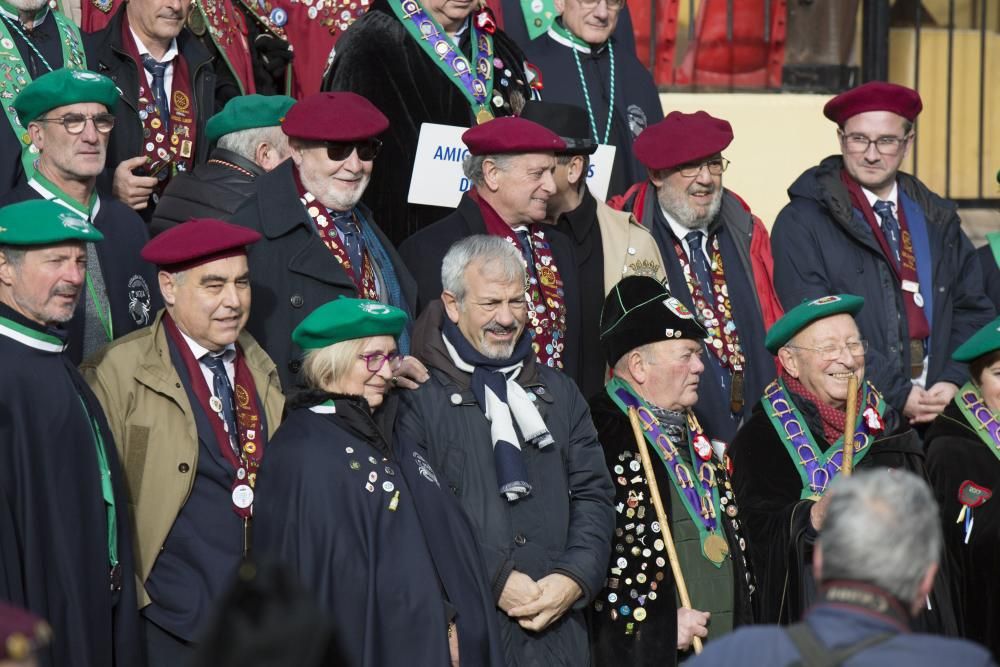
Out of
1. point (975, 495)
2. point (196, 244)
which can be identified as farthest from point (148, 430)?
point (975, 495)

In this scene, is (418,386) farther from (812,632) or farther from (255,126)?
(812,632)

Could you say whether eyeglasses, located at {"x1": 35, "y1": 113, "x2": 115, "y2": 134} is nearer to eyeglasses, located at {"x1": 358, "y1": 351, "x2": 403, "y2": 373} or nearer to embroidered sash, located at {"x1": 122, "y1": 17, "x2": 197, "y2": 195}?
embroidered sash, located at {"x1": 122, "y1": 17, "x2": 197, "y2": 195}

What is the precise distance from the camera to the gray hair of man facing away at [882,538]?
373cm

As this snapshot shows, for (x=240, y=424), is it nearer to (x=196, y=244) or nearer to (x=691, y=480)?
(x=196, y=244)

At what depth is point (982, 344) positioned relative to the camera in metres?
7.14

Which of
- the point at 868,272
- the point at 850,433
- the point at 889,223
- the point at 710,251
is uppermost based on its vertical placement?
the point at 889,223

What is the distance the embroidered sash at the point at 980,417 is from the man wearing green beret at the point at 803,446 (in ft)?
0.80

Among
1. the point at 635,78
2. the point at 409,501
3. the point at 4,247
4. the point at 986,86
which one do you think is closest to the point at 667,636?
the point at 409,501

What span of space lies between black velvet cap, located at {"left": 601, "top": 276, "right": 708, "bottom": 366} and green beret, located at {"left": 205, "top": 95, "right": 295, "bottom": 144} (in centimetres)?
162

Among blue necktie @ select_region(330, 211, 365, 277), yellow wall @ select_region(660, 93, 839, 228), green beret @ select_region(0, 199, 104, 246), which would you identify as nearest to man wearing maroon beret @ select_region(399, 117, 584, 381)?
blue necktie @ select_region(330, 211, 365, 277)

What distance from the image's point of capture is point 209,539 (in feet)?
19.4

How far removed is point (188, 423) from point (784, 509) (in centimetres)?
216

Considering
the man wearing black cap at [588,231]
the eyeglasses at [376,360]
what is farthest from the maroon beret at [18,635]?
A: the man wearing black cap at [588,231]

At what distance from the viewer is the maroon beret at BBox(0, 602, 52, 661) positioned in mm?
3271
